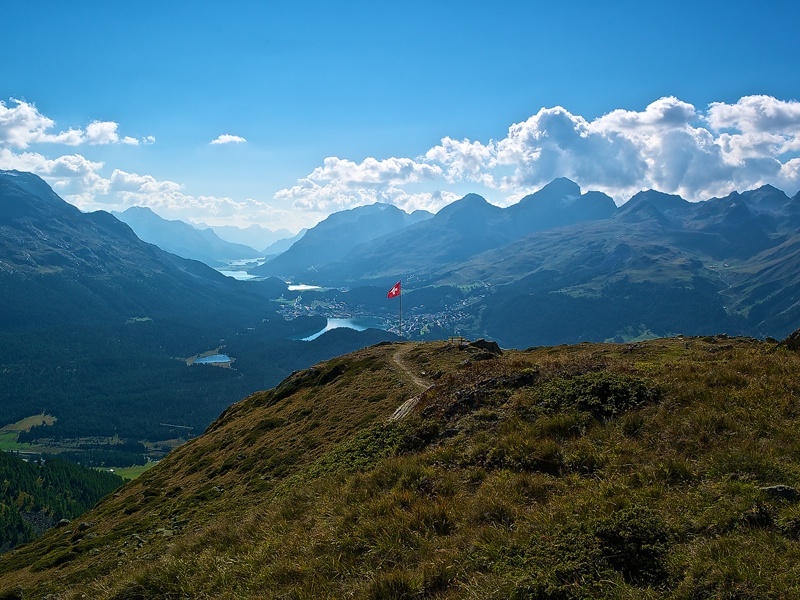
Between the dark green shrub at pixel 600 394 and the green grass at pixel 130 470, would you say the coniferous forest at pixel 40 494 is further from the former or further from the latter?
the dark green shrub at pixel 600 394

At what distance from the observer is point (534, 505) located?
11523mm

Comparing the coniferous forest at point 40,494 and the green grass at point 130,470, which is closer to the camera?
the coniferous forest at point 40,494

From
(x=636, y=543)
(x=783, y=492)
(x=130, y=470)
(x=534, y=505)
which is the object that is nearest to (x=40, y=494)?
(x=130, y=470)

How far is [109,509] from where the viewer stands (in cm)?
3662

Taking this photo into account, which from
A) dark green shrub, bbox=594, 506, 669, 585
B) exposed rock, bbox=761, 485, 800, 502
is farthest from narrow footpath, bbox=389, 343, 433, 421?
exposed rock, bbox=761, 485, 800, 502

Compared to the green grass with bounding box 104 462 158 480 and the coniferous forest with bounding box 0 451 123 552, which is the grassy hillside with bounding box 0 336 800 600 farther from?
the green grass with bounding box 104 462 158 480

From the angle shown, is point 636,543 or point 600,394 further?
point 600,394

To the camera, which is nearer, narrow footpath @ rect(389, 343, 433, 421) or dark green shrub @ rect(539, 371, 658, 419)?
dark green shrub @ rect(539, 371, 658, 419)

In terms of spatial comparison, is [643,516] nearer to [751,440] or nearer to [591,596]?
[591,596]

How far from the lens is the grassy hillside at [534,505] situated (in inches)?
344

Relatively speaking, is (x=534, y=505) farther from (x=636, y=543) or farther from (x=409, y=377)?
(x=409, y=377)

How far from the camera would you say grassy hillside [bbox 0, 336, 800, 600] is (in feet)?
28.7

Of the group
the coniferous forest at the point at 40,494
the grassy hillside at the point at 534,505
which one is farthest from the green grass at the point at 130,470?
the grassy hillside at the point at 534,505

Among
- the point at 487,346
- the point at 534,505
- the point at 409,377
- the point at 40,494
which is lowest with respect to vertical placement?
the point at 40,494
